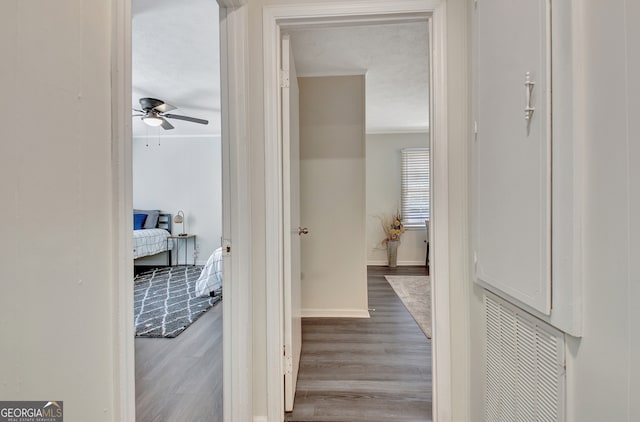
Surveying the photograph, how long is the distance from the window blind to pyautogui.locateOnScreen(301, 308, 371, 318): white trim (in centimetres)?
293

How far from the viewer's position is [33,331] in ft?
1.68

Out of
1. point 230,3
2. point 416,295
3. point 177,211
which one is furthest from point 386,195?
point 230,3

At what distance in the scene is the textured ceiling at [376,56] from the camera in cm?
230

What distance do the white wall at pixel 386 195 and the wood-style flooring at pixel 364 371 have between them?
2590 millimetres

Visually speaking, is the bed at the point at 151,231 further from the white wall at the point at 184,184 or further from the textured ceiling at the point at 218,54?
the textured ceiling at the point at 218,54

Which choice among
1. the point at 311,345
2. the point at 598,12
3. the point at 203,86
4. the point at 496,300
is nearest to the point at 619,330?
the point at 496,300

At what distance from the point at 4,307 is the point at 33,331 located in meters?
0.07

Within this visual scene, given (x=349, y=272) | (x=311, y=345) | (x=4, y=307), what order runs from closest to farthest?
(x=4, y=307) < (x=311, y=345) < (x=349, y=272)

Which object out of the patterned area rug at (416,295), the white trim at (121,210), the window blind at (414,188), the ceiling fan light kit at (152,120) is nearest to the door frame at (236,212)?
the white trim at (121,210)

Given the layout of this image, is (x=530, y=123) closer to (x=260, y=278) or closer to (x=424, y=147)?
(x=260, y=278)

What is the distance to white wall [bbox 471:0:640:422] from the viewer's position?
660mm

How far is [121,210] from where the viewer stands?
2.27ft

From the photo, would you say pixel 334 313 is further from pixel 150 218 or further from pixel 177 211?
pixel 150 218

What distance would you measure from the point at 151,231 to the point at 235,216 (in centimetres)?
477
